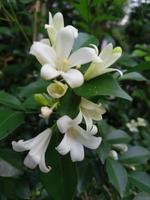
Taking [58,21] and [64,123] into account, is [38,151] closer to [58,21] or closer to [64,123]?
[64,123]

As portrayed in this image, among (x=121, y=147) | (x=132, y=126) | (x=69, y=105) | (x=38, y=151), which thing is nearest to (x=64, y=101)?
(x=69, y=105)

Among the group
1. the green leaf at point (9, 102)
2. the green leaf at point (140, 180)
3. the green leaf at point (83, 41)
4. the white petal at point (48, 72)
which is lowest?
the green leaf at point (140, 180)

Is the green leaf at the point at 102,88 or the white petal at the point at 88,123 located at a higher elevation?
the green leaf at the point at 102,88

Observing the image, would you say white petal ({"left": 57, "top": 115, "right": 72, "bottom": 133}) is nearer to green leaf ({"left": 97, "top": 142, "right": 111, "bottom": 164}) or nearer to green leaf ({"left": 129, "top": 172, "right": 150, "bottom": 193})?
green leaf ({"left": 97, "top": 142, "right": 111, "bottom": 164})

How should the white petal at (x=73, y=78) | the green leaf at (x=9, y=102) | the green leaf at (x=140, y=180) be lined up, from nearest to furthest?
the white petal at (x=73, y=78)
the green leaf at (x=9, y=102)
the green leaf at (x=140, y=180)

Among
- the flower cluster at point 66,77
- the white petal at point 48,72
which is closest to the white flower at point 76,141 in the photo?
the flower cluster at point 66,77

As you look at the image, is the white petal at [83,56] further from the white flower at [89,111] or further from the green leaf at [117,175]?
the green leaf at [117,175]

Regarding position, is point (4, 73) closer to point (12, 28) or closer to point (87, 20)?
point (12, 28)
